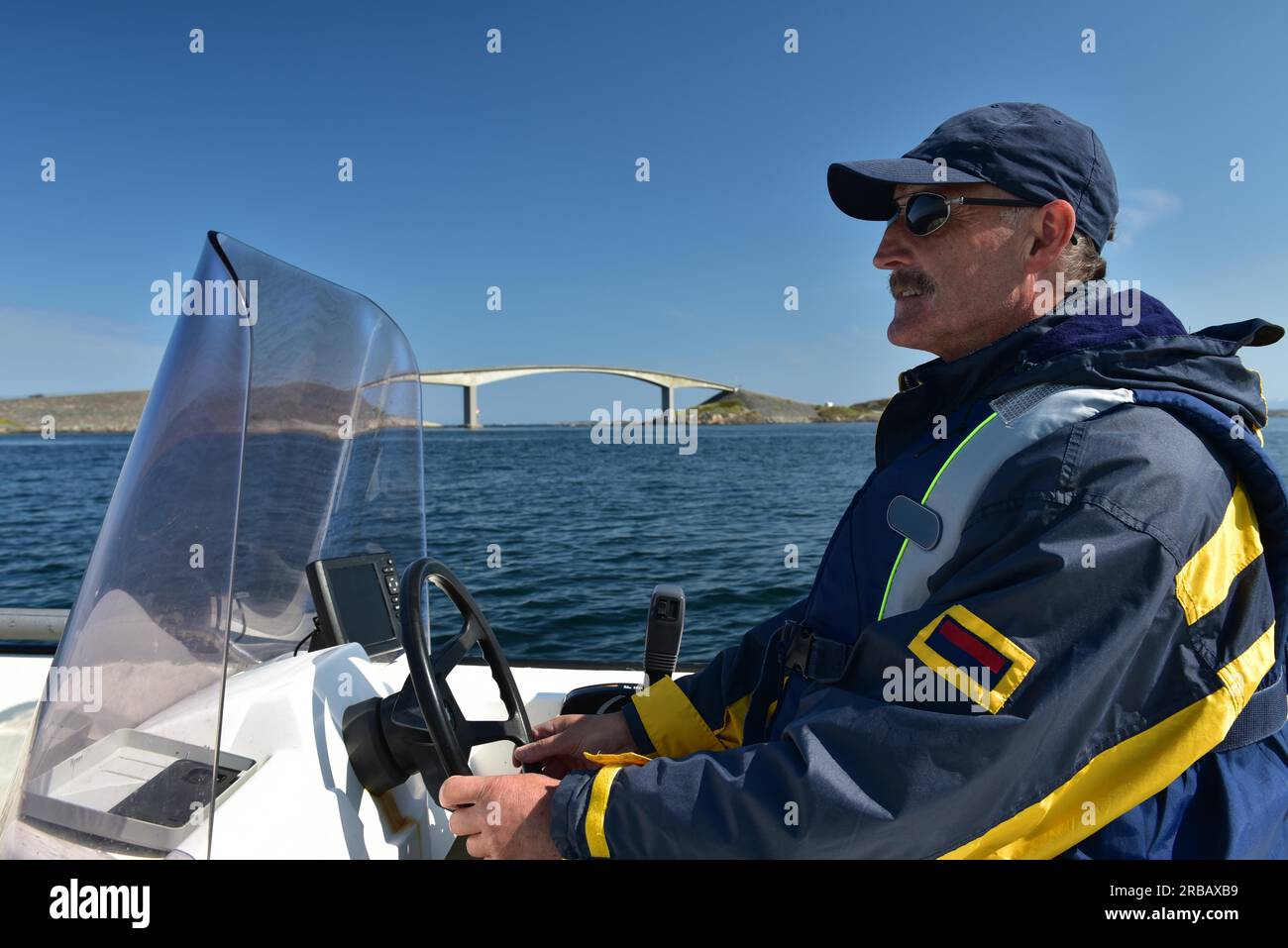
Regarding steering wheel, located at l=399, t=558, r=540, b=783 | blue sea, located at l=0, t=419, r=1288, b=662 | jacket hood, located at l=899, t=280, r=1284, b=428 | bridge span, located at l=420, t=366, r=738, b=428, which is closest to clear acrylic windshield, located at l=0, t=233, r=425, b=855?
steering wheel, located at l=399, t=558, r=540, b=783

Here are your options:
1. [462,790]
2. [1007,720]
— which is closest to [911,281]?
[1007,720]

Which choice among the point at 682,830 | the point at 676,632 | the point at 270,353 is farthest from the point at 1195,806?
the point at 270,353

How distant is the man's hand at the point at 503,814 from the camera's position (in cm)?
130

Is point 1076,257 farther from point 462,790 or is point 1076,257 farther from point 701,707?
point 462,790

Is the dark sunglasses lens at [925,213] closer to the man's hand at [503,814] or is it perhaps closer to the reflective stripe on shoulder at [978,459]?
the reflective stripe on shoulder at [978,459]

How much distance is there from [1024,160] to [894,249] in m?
0.27

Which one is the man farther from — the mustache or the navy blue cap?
the mustache

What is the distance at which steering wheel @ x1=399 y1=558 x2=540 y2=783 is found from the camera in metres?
1.55

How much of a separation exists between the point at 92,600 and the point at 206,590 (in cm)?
17

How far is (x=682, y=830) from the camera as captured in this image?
3.88 ft

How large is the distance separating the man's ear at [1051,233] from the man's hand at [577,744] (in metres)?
1.24

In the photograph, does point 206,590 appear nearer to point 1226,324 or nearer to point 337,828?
point 337,828

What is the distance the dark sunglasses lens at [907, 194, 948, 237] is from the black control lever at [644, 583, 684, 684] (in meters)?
1.19

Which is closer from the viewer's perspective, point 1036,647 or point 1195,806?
point 1036,647
